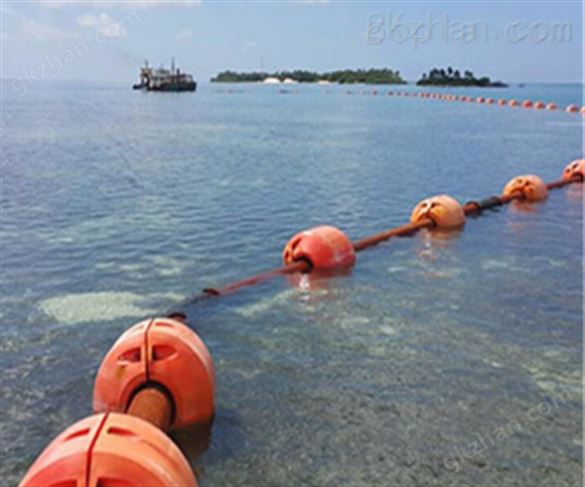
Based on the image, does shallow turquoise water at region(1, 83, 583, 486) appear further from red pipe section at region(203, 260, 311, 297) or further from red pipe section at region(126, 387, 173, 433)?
red pipe section at region(126, 387, 173, 433)

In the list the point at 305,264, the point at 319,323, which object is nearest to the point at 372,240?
the point at 305,264

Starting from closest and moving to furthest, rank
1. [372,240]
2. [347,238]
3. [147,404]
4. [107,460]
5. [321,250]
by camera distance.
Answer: [107,460], [147,404], [321,250], [347,238], [372,240]

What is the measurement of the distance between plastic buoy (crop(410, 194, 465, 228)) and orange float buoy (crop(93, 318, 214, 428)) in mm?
13406

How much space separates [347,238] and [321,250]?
1.57 metres

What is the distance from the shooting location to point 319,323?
12617 mm

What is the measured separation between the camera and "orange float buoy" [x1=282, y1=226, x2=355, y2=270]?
15.6 m

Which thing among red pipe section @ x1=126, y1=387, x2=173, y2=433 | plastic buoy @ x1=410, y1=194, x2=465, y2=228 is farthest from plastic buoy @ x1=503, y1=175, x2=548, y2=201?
red pipe section @ x1=126, y1=387, x2=173, y2=433

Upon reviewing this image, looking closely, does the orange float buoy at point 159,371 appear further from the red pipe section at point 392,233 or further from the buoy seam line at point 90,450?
the red pipe section at point 392,233

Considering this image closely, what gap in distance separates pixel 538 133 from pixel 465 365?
48956mm

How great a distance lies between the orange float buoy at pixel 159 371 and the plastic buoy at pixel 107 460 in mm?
2515

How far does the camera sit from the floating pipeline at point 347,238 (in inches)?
608

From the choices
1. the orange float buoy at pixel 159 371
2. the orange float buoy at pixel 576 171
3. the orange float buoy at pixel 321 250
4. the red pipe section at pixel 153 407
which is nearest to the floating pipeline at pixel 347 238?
the orange float buoy at pixel 321 250

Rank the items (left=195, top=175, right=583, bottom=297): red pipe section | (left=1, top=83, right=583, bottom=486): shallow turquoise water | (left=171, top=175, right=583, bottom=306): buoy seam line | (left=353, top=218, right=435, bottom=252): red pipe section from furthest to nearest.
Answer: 1. (left=353, top=218, right=435, bottom=252): red pipe section
2. (left=195, top=175, right=583, bottom=297): red pipe section
3. (left=171, top=175, right=583, bottom=306): buoy seam line
4. (left=1, top=83, right=583, bottom=486): shallow turquoise water

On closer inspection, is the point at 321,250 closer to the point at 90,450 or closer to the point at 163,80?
the point at 90,450
